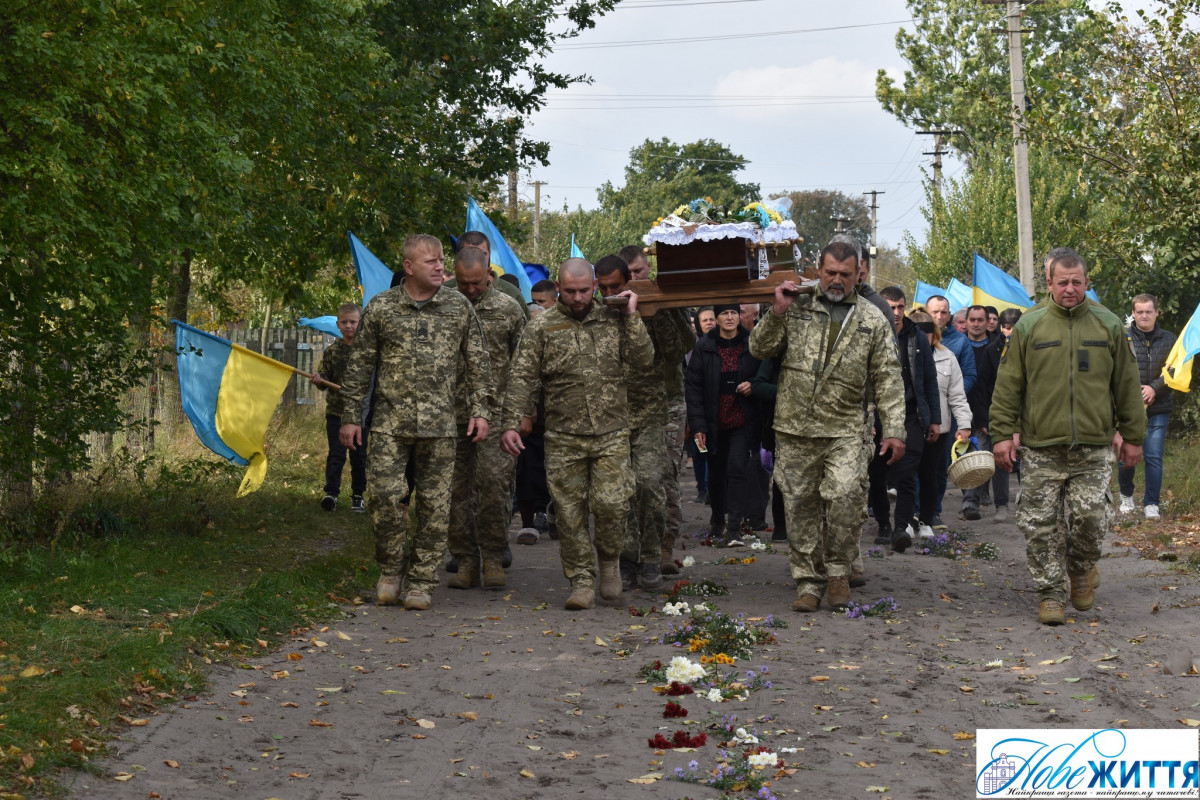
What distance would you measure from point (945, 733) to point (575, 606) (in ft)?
11.2

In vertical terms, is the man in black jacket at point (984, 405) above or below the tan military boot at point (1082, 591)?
above

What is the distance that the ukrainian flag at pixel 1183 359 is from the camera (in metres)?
13.1

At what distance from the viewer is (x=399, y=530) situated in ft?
29.5

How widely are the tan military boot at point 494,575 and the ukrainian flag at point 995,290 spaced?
1232cm

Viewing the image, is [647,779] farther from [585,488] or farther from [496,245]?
[496,245]

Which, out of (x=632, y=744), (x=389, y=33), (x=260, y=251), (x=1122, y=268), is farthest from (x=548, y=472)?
(x=1122, y=268)

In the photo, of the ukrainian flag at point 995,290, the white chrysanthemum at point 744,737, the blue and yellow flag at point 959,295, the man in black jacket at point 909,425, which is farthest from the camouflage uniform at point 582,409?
the blue and yellow flag at point 959,295

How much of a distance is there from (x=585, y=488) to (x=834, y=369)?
181 centimetres

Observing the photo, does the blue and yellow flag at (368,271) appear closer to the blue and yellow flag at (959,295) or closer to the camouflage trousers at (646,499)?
the camouflage trousers at (646,499)

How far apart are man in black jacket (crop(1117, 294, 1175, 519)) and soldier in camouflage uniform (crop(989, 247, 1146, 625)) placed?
192 inches

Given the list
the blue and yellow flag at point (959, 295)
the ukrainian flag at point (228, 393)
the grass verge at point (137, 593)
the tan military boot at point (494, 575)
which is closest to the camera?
the grass verge at point (137, 593)

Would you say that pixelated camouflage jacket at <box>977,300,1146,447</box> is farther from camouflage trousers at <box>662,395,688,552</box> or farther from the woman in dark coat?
the woman in dark coat

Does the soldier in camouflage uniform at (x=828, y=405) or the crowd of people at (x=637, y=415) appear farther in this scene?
the soldier in camouflage uniform at (x=828, y=405)

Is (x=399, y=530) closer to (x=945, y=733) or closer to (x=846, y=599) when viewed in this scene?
(x=846, y=599)
